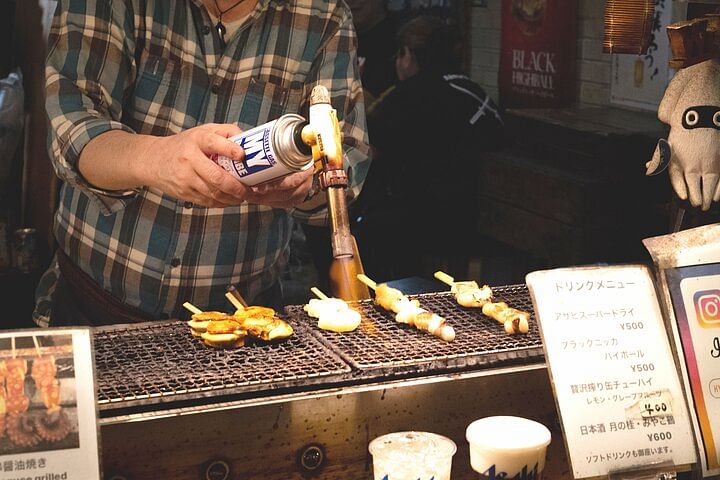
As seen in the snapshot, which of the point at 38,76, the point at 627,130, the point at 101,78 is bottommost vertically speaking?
the point at 627,130

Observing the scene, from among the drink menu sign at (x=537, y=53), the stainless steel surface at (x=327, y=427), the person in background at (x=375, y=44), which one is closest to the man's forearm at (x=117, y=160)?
the stainless steel surface at (x=327, y=427)

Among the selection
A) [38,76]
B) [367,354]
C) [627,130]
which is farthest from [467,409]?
[627,130]

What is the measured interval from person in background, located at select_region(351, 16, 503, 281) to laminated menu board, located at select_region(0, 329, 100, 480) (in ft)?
14.9

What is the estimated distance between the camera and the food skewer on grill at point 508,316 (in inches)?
79.0

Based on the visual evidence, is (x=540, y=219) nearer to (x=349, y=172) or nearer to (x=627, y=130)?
(x=627, y=130)

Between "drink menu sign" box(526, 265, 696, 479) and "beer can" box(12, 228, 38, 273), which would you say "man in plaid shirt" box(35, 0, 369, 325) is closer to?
"drink menu sign" box(526, 265, 696, 479)

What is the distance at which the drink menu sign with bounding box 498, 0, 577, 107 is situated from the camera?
6363mm

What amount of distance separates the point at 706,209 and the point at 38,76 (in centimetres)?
334

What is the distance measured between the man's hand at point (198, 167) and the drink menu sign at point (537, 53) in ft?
15.3

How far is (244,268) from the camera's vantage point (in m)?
2.64

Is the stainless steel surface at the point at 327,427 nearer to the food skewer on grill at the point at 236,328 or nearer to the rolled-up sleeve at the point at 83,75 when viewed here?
the food skewer on grill at the point at 236,328

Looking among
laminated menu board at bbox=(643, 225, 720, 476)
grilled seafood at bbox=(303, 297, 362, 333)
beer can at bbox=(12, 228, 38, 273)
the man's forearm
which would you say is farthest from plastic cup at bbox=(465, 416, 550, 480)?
beer can at bbox=(12, 228, 38, 273)

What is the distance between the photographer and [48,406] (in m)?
1.35

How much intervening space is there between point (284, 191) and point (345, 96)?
20.1 inches
